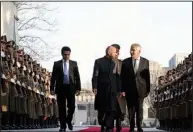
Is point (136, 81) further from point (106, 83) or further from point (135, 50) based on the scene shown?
point (106, 83)

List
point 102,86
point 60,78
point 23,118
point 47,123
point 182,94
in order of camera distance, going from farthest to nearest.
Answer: point 47,123 → point 23,118 → point 182,94 → point 60,78 → point 102,86

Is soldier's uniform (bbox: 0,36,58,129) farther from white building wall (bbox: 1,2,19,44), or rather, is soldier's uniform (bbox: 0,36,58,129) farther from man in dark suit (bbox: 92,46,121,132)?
white building wall (bbox: 1,2,19,44)

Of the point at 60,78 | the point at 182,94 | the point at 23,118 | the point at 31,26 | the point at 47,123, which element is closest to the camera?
the point at 60,78

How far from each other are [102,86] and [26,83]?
474cm

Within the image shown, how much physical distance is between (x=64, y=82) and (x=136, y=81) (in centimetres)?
150

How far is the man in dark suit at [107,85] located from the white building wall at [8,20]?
12.6 m

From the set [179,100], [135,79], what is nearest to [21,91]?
[179,100]

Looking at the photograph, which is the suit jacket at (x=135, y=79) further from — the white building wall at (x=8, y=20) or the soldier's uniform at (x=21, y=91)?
the white building wall at (x=8, y=20)

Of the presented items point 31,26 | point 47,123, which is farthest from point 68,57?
point 31,26

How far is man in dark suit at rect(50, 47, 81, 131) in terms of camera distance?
10.9m

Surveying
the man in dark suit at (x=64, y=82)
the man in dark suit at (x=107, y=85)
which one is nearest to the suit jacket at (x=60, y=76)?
the man in dark suit at (x=64, y=82)

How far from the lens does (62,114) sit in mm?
11070

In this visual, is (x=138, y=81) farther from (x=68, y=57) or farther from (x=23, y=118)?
(x=23, y=118)

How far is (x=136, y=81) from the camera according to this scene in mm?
10375
